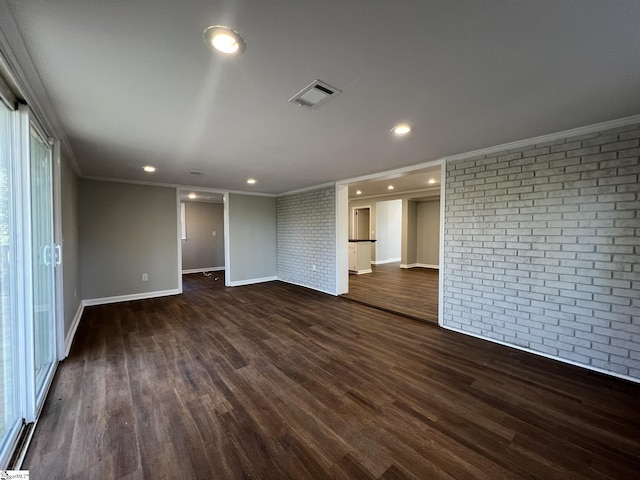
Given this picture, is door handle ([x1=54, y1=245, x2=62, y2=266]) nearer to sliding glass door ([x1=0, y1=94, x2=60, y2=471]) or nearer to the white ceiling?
sliding glass door ([x1=0, y1=94, x2=60, y2=471])

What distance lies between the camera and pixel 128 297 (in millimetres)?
5059

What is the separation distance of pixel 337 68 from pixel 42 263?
2981 millimetres

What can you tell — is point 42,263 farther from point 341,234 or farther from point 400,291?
point 400,291

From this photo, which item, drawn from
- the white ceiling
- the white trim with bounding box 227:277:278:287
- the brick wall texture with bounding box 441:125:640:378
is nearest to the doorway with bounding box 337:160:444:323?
the brick wall texture with bounding box 441:125:640:378

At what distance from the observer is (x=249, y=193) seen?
21.5 ft

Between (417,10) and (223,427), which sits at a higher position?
(417,10)

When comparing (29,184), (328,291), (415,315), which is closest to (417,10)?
(29,184)

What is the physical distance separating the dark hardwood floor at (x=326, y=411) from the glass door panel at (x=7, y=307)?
208mm

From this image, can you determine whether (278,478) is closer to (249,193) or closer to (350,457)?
(350,457)

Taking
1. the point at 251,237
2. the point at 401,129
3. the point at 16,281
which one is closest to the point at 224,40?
the point at 401,129

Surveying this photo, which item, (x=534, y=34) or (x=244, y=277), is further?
(x=244, y=277)

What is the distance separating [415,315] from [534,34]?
3558mm

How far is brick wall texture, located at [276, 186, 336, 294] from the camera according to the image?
5.48 metres

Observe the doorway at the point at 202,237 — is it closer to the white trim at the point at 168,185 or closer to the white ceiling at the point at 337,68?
the white trim at the point at 168,185
